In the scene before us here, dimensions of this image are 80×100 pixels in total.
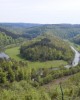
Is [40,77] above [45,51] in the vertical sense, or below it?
below

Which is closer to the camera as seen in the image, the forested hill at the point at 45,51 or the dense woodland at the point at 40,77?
the dense woodland at the point at 40,77

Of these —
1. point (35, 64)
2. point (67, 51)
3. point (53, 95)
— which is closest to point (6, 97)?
point (53, 95)

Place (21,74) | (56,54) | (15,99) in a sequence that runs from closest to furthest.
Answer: (15,99) < (21,74) < (56,54)

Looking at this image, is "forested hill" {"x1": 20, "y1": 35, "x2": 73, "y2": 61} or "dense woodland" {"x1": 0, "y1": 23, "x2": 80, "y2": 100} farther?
"forested hill" {"x1": 20, "y1": 35, "x2": 73, "y2": 61}

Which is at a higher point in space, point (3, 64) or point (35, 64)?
point (3, 64)

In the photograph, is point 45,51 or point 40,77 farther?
point 45,51

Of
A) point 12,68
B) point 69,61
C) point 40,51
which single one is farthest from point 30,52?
point 12,68

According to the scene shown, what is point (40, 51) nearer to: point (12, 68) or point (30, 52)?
point (30, 52)

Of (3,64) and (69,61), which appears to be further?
(69,61)

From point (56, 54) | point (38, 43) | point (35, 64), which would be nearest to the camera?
point (35, 64)
